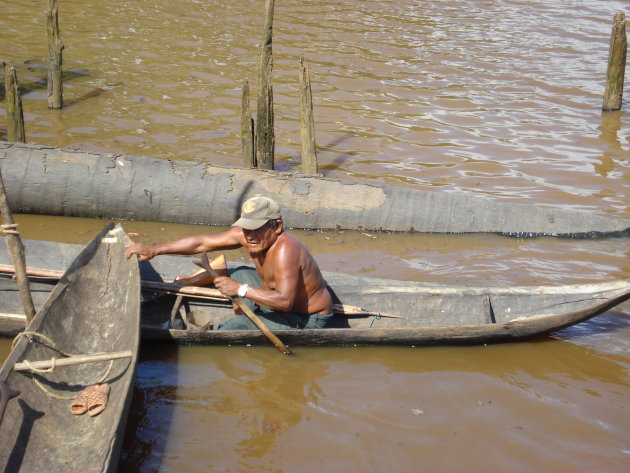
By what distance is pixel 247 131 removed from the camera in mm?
7965

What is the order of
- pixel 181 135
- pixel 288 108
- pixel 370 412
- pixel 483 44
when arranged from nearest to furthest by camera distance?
1. pixel 370 412
2. pixel 181 135
3. pixel 288 108
4. pixel 483 44

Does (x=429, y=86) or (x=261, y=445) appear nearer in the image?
(x=261, y=445)

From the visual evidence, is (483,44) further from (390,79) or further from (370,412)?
(370,412)

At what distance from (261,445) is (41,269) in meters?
2.19

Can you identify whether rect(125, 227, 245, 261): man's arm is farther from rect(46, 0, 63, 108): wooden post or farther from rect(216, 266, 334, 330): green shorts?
rect(46, 0, 63, 108): wooden post

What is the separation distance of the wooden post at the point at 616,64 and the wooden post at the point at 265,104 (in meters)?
5.79

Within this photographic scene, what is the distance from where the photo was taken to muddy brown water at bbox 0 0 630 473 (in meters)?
4.79

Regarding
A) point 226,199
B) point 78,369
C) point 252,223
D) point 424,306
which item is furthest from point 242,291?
point 226,199

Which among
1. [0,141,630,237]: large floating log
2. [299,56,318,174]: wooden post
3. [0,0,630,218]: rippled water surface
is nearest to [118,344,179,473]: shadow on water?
[0,141,630,237]: large floating log

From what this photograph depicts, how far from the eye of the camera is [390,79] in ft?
43.9

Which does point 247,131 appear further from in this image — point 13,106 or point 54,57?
point 54,57

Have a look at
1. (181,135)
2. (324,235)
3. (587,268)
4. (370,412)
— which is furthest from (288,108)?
(370,412)

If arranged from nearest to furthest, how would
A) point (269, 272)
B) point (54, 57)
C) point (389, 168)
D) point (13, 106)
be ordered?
point (269, 272) → point (13, 106) → point (389, 168) → point (54, 57)

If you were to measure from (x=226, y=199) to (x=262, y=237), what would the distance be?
265cm
